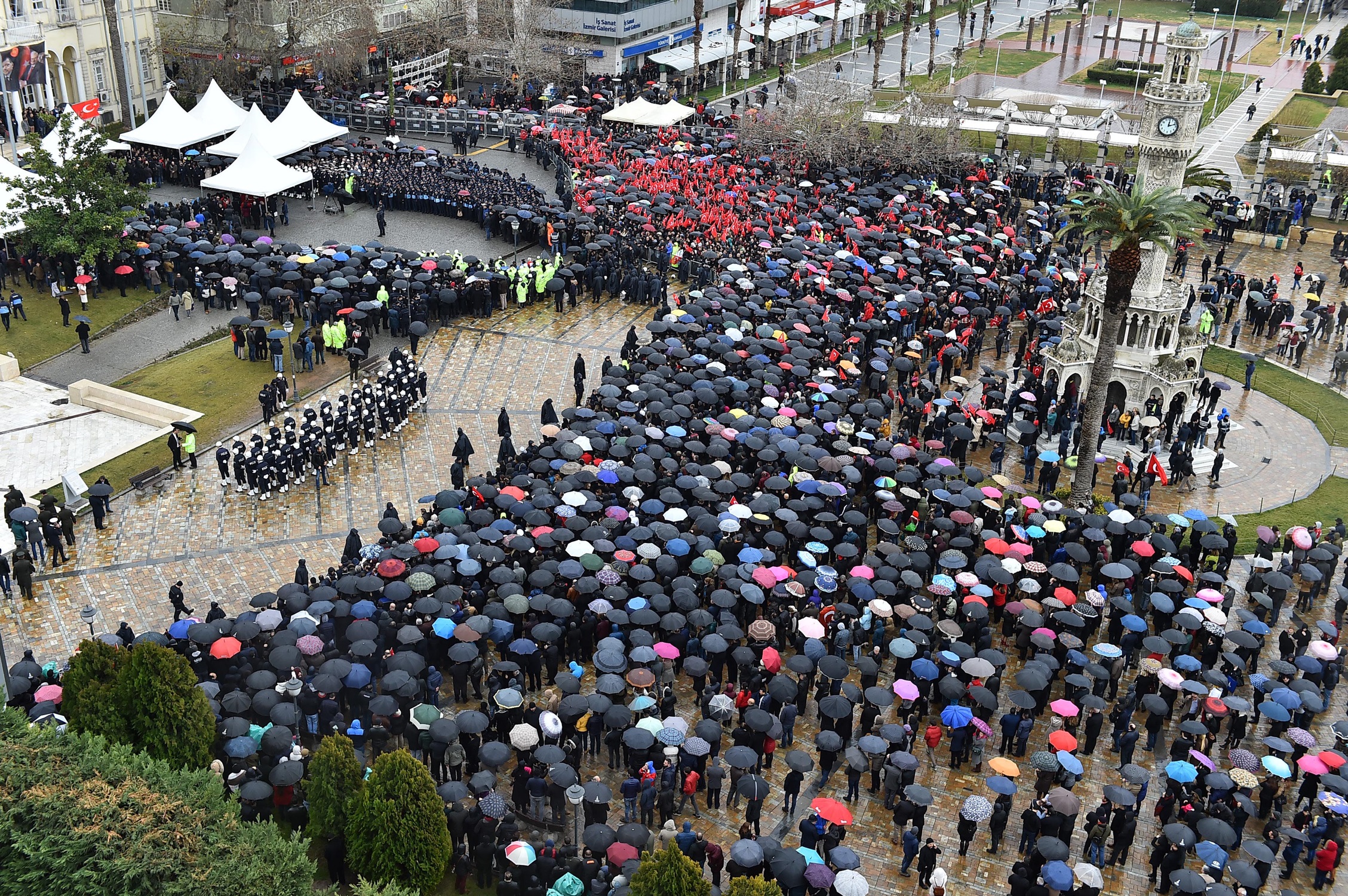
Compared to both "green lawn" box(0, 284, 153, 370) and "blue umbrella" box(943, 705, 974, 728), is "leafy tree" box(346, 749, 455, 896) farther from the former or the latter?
"green lawn" box(0, 284, 153, 370)

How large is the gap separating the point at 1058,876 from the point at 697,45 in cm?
6211

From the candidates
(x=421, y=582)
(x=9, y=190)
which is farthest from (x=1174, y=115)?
(x=9, y=190)

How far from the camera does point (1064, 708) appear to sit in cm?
2412

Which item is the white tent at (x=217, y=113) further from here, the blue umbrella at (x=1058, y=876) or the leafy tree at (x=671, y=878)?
the blue umbrella at (x=1058, y=876)

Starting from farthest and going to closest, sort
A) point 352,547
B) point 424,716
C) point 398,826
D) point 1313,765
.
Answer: point 352,547
point 424,716
point 1313,765
point 398,826

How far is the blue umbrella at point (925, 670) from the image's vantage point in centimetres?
2439

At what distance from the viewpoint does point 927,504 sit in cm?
3114

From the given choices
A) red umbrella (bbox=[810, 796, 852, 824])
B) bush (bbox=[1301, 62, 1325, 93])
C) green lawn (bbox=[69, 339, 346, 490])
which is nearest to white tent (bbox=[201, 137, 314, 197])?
green lawn (bbox=[69, 339, 346, 490])

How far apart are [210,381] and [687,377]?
15.1 m

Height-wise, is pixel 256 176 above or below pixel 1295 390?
above

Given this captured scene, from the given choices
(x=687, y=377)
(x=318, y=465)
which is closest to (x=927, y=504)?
(x=687, y=377)

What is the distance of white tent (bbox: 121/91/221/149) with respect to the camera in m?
55.3

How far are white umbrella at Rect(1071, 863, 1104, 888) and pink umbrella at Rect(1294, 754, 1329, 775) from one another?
16.1ft

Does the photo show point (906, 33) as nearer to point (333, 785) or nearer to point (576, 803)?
point (576, 803)
